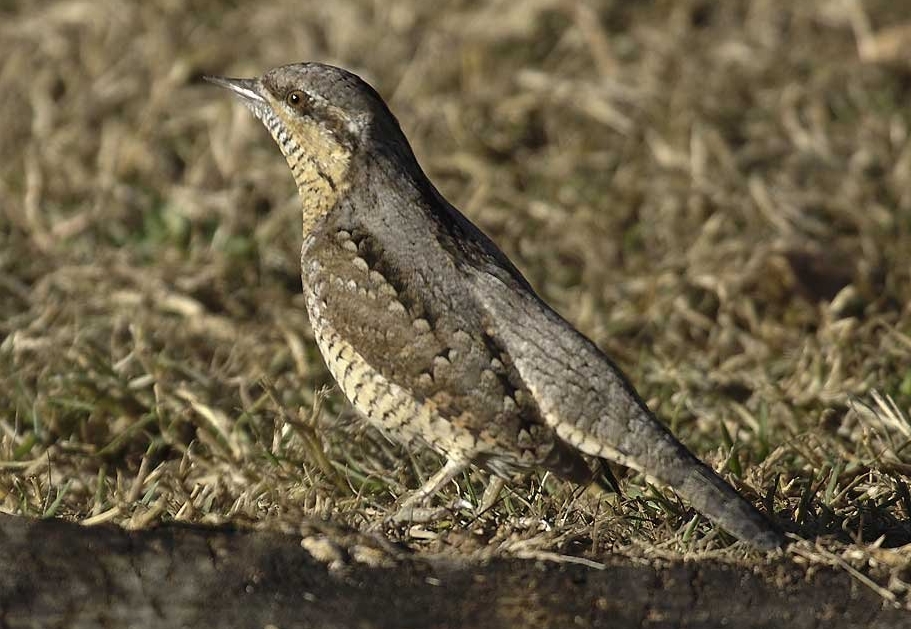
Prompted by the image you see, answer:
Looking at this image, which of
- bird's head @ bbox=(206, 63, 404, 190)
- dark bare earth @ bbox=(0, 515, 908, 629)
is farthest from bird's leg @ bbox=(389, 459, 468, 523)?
bird's head @ bbox=(206, 63, 404, 190)

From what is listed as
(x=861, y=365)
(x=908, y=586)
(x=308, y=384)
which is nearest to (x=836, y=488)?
(x=908, y=586)

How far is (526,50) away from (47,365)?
4.03m

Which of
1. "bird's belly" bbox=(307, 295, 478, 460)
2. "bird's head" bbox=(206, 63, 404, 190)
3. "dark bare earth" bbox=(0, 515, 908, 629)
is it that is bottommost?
"dark bare earth" bbox=(0, 515, 908, 629)

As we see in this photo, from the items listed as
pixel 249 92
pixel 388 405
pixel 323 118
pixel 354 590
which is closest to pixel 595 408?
pixel 388 405

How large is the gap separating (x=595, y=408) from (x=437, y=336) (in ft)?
1.69

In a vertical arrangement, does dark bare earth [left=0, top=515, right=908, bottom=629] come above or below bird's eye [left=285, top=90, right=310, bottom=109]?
below

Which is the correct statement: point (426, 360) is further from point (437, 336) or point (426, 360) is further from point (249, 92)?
point (249, 92)

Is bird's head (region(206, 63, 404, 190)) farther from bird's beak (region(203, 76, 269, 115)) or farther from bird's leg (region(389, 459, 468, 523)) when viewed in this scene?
bird's leg (region(389, 459, 468, 523))

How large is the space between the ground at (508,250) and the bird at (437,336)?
0.27 m

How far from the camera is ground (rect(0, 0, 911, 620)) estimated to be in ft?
15.4

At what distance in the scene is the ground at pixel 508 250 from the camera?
469 centimetres

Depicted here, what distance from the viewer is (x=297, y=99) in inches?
192

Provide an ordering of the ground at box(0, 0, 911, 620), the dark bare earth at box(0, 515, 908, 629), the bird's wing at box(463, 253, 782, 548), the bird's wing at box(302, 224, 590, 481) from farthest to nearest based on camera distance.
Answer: the ground at box(0, 0, 911, 620) < the bird's wing at box(302, 224, 590, 481) < the bird's wing at box(463, 253, 782, 548) < the dark bare earth at box(0, 515, 908, 629)

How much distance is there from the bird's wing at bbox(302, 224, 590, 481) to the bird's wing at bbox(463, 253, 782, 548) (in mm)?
51
